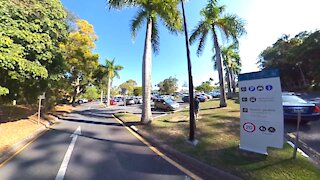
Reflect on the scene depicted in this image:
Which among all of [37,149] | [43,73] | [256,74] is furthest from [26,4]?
[256,74]

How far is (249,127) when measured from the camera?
7273 mm

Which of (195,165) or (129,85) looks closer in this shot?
(195,165)

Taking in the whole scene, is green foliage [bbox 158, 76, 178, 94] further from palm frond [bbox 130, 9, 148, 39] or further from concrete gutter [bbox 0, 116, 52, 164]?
concrete gutter [bbox 0, 116, 52, 164]

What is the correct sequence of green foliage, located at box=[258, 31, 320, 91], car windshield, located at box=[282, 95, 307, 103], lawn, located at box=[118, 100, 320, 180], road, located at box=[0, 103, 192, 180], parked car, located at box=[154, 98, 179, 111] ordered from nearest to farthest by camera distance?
lawn, located at box=[118, 100, 320, 180]
road, located at box=[0, 103, 192, 180]
car windshield, located at box=[282, 95, 307, 103]
parked car, located at box=[154, 98, 179, 111]
green foliage, located at box=[258, 31, 320, 91]

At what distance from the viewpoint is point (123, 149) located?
8891 mm

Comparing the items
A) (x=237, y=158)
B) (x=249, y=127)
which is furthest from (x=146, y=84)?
(x=237, y=158)

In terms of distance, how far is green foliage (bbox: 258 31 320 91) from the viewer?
4503 cm

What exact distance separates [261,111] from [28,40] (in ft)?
36.5

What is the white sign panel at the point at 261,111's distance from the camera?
258 inches

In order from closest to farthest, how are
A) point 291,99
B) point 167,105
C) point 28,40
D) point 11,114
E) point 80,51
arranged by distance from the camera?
point 28,40
point 291,99
point 11,114
point 167,105
point 80,51

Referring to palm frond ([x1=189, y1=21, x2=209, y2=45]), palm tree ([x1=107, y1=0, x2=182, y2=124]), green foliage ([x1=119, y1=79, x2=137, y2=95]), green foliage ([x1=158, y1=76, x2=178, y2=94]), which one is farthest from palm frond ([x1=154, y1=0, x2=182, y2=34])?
green foliage ([x1=158, y1=76, x2=178, y2=94])

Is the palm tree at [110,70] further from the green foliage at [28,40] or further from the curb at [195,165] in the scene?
the curb at [195,165]

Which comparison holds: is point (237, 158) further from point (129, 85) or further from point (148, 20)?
point (129, 85)

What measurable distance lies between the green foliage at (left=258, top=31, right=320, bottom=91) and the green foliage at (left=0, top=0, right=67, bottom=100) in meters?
39.3
